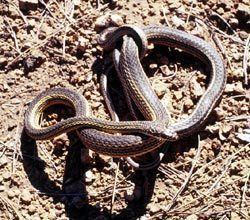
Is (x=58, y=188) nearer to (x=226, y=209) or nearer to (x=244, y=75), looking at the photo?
(x=226, y=209)

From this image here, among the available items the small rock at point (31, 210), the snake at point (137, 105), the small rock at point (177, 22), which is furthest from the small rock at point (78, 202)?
the small rock at point (177, 22)

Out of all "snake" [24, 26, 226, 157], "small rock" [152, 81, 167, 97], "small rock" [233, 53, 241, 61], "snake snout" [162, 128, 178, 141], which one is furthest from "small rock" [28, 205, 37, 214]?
"small rock" [233, 53, 241, 61]

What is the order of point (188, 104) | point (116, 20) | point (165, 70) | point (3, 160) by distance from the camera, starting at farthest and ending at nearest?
Answer: point (116, 20)
point (165, 70)
point (188, 104)
point (3, 160)

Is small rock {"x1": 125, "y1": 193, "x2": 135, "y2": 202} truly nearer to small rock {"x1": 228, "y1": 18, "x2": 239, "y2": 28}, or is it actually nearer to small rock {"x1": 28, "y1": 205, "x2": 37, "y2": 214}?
small rock {"x1": 28, "y1": 205, "x2": 37, "y2": 214}

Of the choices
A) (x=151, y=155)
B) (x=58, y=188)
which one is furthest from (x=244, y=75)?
(x=58, y=188)

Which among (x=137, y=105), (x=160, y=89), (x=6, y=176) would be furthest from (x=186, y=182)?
(x=6, y=176)

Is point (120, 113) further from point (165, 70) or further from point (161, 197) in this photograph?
point (161, 197)

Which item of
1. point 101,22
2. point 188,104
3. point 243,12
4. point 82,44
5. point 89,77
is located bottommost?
point 188,104
